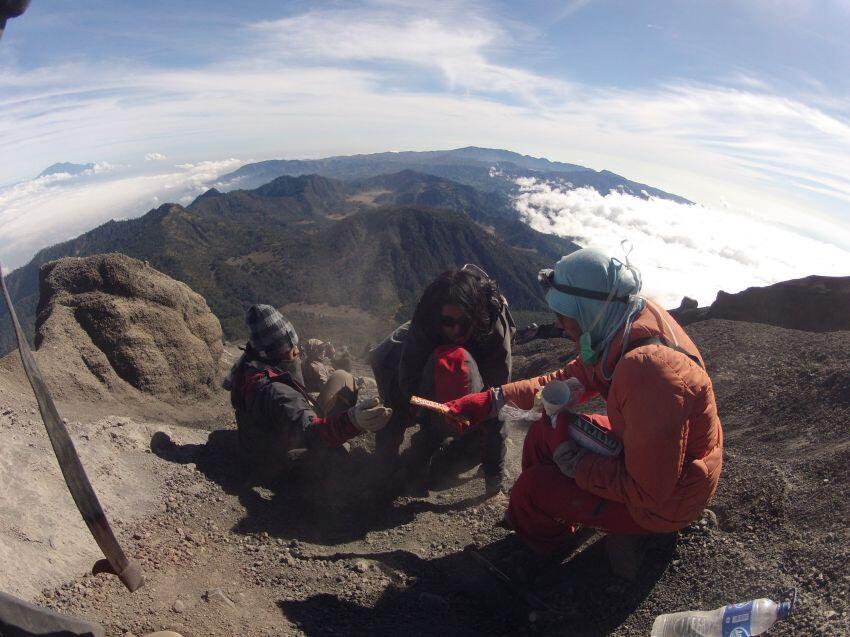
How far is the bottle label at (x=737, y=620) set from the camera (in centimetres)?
298

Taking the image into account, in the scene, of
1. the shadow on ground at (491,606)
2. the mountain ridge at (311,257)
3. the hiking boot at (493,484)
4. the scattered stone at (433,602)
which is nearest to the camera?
the shadow on ground at (491,606)

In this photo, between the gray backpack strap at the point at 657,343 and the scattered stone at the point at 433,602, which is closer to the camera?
the gray backpack strap at the point at 657,343

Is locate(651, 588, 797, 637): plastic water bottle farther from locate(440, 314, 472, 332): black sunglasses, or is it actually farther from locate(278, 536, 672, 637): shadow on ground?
locate(440, 314, 472, 332): black sunglasses

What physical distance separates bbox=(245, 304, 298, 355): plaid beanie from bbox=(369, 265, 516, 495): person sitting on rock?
1.24 metres

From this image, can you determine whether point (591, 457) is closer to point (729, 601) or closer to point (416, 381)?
point (729, 601)

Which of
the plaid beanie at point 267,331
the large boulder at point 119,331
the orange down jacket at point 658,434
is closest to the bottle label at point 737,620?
the orange down jacket at point 658,434

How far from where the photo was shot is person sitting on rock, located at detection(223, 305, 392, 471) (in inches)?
188

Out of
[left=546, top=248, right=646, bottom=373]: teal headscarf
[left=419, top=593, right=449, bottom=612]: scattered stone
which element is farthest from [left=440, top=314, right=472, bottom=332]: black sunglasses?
[left=419, top=593, right=449, bottom=612]: scattered stone

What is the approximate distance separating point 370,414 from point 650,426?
2210 mm

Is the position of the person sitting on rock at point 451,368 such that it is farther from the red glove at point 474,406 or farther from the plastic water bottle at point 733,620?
the plastic water bottle at point 733,620

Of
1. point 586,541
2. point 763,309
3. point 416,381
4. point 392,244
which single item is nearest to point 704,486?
point 586,541

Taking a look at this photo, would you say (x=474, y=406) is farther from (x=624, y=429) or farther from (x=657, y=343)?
(x=657, y=343)

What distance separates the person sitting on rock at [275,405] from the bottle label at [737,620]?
2.77m

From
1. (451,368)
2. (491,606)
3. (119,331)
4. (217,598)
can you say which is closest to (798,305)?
(451,368)
